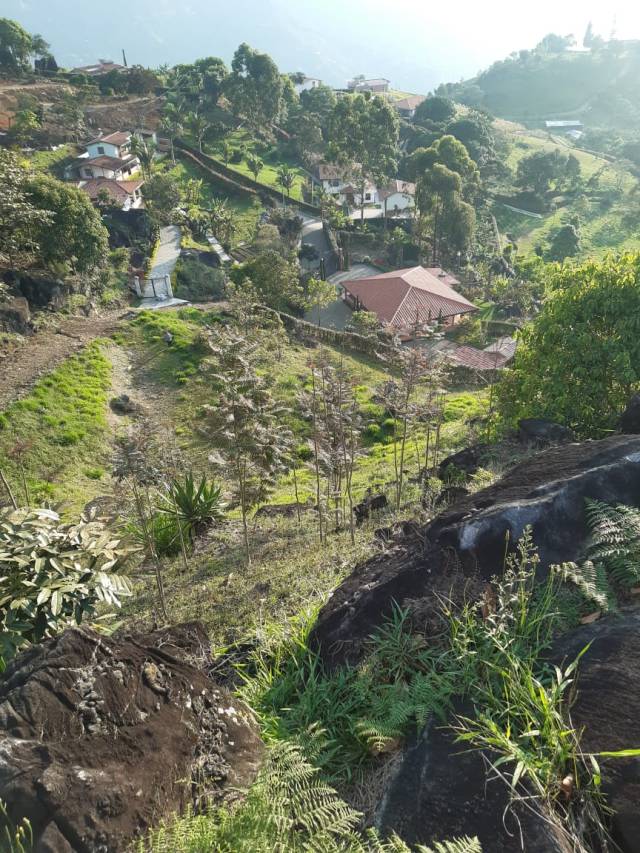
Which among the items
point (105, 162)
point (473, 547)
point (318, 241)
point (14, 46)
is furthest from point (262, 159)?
point (473, 547)

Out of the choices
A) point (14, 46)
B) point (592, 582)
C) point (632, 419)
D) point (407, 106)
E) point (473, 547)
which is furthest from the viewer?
point (407, 106)

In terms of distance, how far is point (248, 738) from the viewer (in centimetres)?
384

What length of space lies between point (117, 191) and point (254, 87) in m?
33.0

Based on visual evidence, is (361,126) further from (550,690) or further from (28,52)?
(550,690)

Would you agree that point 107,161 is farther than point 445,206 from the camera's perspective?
Yes

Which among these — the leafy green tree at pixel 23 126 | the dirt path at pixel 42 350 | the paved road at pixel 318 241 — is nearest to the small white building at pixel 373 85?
the paved road at pixel 318 241

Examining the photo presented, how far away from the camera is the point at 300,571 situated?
30.8ft

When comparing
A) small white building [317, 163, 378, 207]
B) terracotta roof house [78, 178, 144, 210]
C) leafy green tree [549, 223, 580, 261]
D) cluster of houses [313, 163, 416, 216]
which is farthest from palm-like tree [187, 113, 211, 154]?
leafy green tree [549, 223, 580, 261]

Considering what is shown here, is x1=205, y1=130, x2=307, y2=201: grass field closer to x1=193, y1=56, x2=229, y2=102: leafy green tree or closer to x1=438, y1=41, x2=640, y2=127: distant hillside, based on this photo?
x1=193, y1=56, x2=229, y2=102: leafy green tree

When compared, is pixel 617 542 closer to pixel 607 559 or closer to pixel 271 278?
pixel 607 559

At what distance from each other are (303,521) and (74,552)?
9453 millimetres

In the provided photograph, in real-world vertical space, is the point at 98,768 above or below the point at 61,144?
below

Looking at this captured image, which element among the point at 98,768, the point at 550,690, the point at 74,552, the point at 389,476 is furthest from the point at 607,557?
the point at 389,476

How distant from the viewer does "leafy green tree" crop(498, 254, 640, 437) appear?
11.9m
